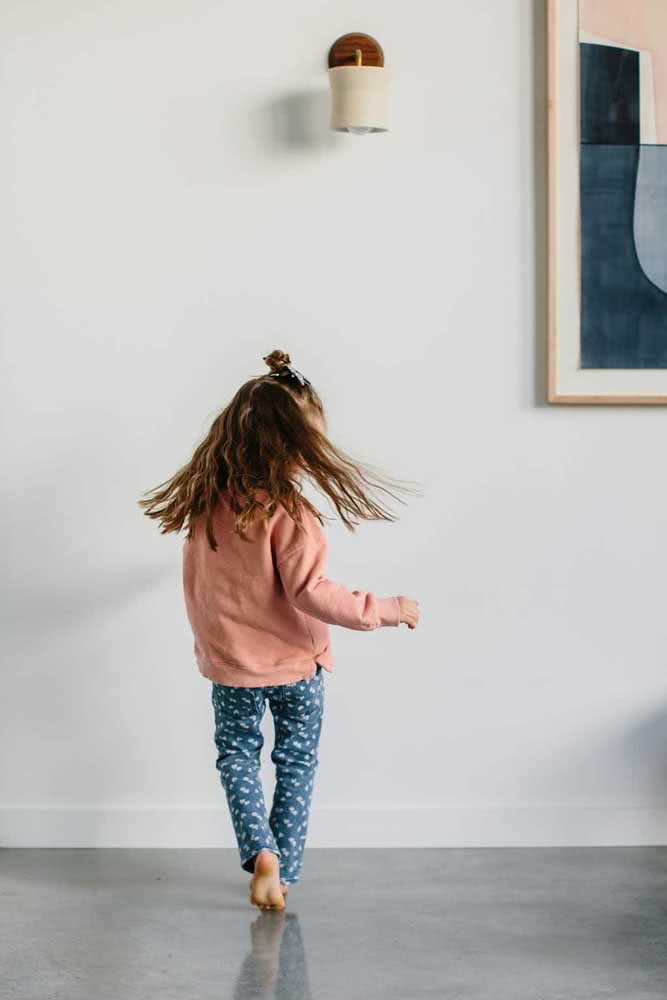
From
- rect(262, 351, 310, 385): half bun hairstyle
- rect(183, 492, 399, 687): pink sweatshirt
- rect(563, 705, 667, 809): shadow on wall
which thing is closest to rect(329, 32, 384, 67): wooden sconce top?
rect(262, 351, 310, 385): half bun hairstyle

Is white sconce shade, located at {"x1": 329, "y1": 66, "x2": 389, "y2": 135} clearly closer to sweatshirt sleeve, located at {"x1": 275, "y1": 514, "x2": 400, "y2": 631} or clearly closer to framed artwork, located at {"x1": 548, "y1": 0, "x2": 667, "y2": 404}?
framed artwork, located at {"x1": 548, "y1": 0, "x2": 667, "y2": 404}

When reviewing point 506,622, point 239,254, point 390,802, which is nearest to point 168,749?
point 390,802

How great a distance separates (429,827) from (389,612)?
59 cm

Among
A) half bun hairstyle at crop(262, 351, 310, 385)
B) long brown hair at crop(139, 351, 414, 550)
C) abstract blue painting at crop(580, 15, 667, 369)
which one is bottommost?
long brown hair at crop(139, 351, 414, 550)

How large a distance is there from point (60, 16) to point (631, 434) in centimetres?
144

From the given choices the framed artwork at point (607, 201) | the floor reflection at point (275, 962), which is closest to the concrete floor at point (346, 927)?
the floor reflection at point (275, 962)

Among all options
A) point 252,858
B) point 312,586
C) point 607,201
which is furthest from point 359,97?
point 252,858

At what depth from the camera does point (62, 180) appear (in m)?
2.65

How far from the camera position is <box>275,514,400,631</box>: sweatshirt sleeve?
7.51ft

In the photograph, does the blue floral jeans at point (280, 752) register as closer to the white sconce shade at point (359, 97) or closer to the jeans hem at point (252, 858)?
the jeans hem at point (252, 858)

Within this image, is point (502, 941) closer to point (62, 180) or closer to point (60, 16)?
Answer: point (62, 180)

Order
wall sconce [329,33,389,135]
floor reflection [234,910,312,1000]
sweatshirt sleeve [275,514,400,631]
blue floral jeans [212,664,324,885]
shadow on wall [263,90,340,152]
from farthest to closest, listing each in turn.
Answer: shadow on wall [263,90,340,152] → wall sconce [329,33,389,135] → blue floral jeans [212,664,324,885] → sweatshirt sleeve [275,514,400,631] → floor reflection [234,910,312,1000]

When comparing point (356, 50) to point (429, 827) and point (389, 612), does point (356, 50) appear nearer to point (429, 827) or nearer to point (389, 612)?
point (389, 612)

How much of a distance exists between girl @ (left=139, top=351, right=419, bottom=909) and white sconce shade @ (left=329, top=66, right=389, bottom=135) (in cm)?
52
